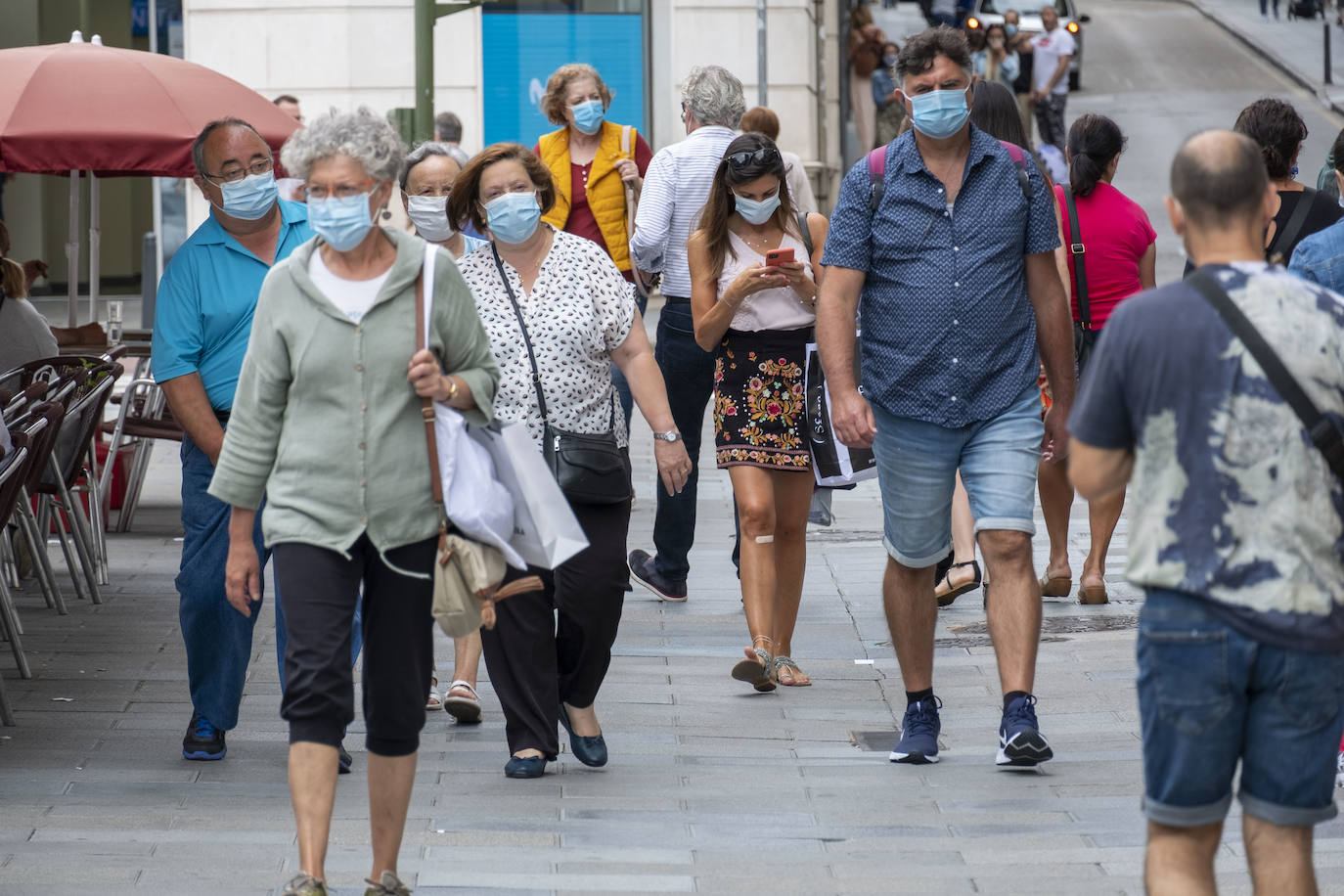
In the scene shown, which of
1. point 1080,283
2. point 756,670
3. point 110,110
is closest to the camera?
point 756,670

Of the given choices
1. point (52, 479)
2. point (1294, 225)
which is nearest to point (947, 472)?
point (1294, 225)

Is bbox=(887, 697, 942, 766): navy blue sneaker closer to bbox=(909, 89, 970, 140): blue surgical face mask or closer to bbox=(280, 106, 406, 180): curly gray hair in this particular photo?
bbox=(909, 89, 970, 140): blue surgical face mask

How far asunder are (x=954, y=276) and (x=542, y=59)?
16377 millimetres

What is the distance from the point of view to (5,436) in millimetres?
6145

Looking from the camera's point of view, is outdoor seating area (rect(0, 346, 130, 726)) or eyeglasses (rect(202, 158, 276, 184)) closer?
eyeglasses (rect(202, 158, 276, 184))

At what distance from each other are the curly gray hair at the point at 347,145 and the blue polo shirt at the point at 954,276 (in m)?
1.70

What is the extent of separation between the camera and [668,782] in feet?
19.0

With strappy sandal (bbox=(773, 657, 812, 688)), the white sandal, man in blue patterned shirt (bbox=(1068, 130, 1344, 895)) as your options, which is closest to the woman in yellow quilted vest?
strappy sandal (bbox=(773, 657, 812, 688))

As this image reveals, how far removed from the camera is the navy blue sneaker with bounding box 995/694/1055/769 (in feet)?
18.6

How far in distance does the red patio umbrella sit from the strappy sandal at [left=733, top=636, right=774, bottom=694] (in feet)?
8.87

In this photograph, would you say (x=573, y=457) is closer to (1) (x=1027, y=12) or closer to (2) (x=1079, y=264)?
(2) (x=1079, y=264)

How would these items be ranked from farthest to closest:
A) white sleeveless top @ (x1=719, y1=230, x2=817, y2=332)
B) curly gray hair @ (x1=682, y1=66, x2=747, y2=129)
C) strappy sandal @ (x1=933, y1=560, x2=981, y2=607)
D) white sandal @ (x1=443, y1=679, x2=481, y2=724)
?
1. strappy sandal @ (x1=933, y1=560, x2=981, y2=607)
2. curly gray hair @ (x1=682, y1=66, x2=747, y2=129)
3. white sleeveless top @ (x1=719, y1=230, x2=817, y2=332)
4. white sandal @ (x1=443, y1=679, x2=481, y2=724)

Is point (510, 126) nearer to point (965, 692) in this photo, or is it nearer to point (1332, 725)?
point (965, 692)

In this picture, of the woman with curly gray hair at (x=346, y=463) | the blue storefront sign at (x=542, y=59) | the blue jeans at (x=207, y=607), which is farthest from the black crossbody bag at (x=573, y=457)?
the blue storefront sign at (x=542, y=59)
